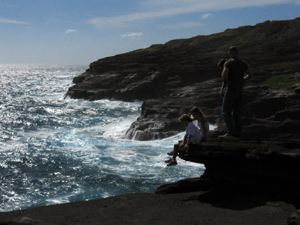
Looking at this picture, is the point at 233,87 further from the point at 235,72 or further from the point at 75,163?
the point at 75,163

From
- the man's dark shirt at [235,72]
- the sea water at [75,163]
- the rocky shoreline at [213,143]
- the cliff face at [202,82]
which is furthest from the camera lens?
the cliff face at [202,82]

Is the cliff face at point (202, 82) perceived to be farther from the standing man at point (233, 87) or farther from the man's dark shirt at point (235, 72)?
the man's dark shirt at point (235, 72)

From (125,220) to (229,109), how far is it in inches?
163

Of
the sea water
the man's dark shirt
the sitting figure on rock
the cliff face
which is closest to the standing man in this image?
the man's dark shirt

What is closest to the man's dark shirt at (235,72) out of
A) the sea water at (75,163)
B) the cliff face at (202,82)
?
the sea water at (75,163)

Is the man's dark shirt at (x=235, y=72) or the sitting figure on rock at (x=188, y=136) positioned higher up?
the man's dark shirt at (x=235, y=72)

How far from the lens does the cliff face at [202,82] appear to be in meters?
24.3

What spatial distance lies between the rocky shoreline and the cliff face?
0.27 feet

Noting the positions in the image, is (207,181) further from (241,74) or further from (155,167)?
(155,167)

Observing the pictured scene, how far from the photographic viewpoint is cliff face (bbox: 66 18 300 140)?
2430 cm

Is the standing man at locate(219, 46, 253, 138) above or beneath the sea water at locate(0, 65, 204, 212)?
above

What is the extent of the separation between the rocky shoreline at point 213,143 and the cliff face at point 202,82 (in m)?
0.08

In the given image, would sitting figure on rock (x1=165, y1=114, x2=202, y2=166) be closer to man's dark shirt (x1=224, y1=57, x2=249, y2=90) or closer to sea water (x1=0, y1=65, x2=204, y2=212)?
man's dark shirt (x1=224, y1=57, x2=249, y2=90)

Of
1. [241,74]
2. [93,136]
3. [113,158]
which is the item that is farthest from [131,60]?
[241,74]
